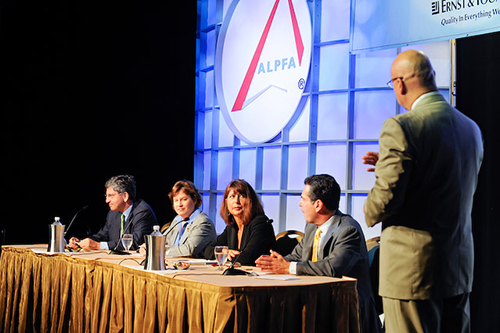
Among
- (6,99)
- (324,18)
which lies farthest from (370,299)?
(6,99)

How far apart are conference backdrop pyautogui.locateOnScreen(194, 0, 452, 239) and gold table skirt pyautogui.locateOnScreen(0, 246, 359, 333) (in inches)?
82.3

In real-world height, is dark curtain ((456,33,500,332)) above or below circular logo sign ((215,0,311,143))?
below

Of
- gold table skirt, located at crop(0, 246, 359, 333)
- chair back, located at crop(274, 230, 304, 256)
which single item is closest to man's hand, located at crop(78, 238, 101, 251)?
gold table skirt, located at crop(0, 246, 359, 333)

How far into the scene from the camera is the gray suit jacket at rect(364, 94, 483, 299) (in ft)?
5.96

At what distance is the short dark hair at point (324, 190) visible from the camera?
9.45ft

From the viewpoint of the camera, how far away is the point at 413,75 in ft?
6.35

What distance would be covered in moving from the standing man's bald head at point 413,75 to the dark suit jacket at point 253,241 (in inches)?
66.7

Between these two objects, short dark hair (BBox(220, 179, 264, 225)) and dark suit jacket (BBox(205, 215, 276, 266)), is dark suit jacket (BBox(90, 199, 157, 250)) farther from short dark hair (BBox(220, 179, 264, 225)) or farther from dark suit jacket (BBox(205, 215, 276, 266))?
short dark hair (BBox(220, 179, 264, 225))

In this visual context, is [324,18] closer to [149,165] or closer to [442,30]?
[442,30]

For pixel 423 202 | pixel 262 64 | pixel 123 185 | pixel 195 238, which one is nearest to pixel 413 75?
pixel 423 202

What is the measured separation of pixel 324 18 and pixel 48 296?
310 centimetres

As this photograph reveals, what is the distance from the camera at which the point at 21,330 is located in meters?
3.81

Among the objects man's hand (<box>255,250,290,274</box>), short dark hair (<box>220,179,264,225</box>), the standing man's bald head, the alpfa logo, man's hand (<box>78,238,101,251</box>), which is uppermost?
the alpfa logo

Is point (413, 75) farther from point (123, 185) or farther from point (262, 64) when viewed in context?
point (262, 64)
